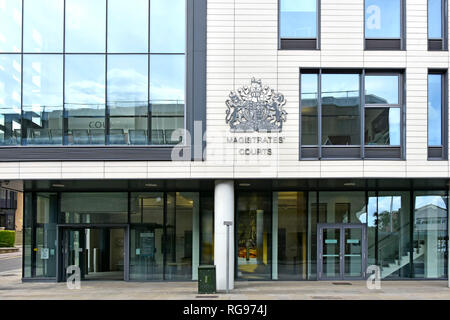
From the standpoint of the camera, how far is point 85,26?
17.7 meters

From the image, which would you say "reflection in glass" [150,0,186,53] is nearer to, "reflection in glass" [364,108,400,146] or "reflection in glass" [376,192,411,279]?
"reflection in glass" [364,108,400,146]

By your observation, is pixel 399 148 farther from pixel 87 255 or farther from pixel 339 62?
pixel 87 255

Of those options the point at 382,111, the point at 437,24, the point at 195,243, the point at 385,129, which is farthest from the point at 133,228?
the point at 437,24

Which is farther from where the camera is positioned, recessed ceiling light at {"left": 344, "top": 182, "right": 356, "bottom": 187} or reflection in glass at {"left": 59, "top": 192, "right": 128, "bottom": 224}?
reflection in glass at {"left": 59, "top": 192, "right": 128, "bottom": 224}

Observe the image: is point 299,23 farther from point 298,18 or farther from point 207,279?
point 207,279

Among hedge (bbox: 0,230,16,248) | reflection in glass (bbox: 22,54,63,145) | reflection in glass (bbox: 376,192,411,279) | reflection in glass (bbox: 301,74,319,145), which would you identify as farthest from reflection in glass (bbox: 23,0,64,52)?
hedge (bbox: 0,230,16,248)

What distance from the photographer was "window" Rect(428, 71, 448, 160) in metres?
17.6

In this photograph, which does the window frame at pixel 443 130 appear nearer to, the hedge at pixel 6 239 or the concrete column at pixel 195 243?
the concrete column at pixel 195 243

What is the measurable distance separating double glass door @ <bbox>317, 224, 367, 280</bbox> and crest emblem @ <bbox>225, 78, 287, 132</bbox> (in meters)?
5.54

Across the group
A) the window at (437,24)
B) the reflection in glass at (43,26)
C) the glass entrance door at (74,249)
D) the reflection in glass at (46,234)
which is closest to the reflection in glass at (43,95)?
the reflection in glass at (43,26)

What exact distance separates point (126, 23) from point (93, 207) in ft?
24.7

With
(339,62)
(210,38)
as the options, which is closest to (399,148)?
(339,62)

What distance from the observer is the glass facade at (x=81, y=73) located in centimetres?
1761

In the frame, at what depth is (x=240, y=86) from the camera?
17.3m
